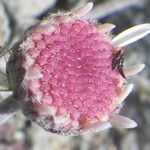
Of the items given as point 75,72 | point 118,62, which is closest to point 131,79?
point 118,62

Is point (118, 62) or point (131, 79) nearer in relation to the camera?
point (118, 62)

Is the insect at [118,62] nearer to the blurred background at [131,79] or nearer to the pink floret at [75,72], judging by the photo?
the pink floret at [75,72]

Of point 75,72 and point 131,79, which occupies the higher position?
point 75,72

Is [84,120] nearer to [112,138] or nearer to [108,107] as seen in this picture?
[108,107]

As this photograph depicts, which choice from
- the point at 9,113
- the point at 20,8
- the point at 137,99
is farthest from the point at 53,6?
the point at 9,113

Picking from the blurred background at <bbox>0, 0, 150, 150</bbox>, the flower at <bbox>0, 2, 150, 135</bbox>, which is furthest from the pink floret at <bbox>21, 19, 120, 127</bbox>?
the blurred background at <bbox>0, 0, 150, 150</bbox>

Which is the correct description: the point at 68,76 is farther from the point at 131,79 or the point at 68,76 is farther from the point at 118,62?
the point at 131,79
